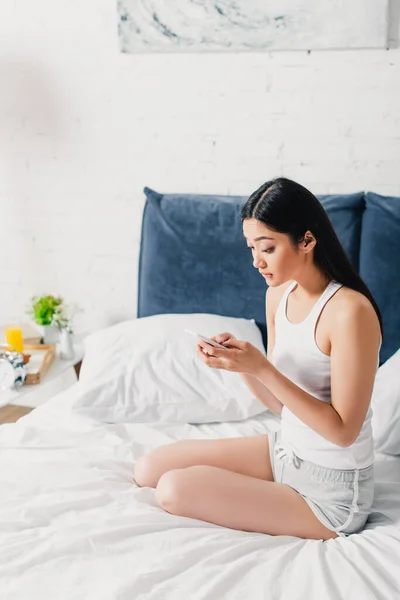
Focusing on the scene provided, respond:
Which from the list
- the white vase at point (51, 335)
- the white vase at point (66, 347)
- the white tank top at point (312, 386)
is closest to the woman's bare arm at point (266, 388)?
the white tank top at point (312, 386)

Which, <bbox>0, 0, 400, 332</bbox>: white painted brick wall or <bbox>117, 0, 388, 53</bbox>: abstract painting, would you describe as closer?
<bbox>117, 0, 388, 53</bbox>: abstract painting

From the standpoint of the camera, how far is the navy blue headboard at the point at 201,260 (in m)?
2.70

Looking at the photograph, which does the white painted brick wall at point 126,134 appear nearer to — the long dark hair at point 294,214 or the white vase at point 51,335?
the white vase at point 51,335

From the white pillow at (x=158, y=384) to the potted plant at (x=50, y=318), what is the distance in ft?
1.58

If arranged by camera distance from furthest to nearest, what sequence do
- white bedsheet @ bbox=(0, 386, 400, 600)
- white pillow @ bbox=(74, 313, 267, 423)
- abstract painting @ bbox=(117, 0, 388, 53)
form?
1. abstract painting @ bbox=(117, 0, 388, 53)
2. white pillow @ bbox=(74, 313, 267, 423)
3. white bedsheet @ bbox=(0, 386, 400, 600)

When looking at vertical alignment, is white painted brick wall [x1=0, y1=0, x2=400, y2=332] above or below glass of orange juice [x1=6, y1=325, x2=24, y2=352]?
above

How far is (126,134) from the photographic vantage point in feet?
9.83

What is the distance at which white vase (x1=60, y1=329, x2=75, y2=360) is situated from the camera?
2.86m

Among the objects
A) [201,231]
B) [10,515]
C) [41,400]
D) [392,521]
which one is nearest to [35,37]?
[201,231]

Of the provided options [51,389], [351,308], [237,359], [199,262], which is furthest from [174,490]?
[51,389]

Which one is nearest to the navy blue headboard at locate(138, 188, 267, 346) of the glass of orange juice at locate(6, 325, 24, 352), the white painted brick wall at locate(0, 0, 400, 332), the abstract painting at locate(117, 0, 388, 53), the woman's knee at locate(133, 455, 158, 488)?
the white painted brick wall at locate(0, 0, 400, 332)

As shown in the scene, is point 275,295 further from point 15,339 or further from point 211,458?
point 15,339

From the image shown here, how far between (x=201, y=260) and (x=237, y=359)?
111cm

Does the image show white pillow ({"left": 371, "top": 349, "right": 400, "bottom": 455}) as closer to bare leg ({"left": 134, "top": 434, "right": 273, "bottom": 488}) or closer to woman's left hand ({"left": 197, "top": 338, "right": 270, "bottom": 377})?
bare leg ({"left": 134, "top": 434, "right": 273, "bottom": 488})
